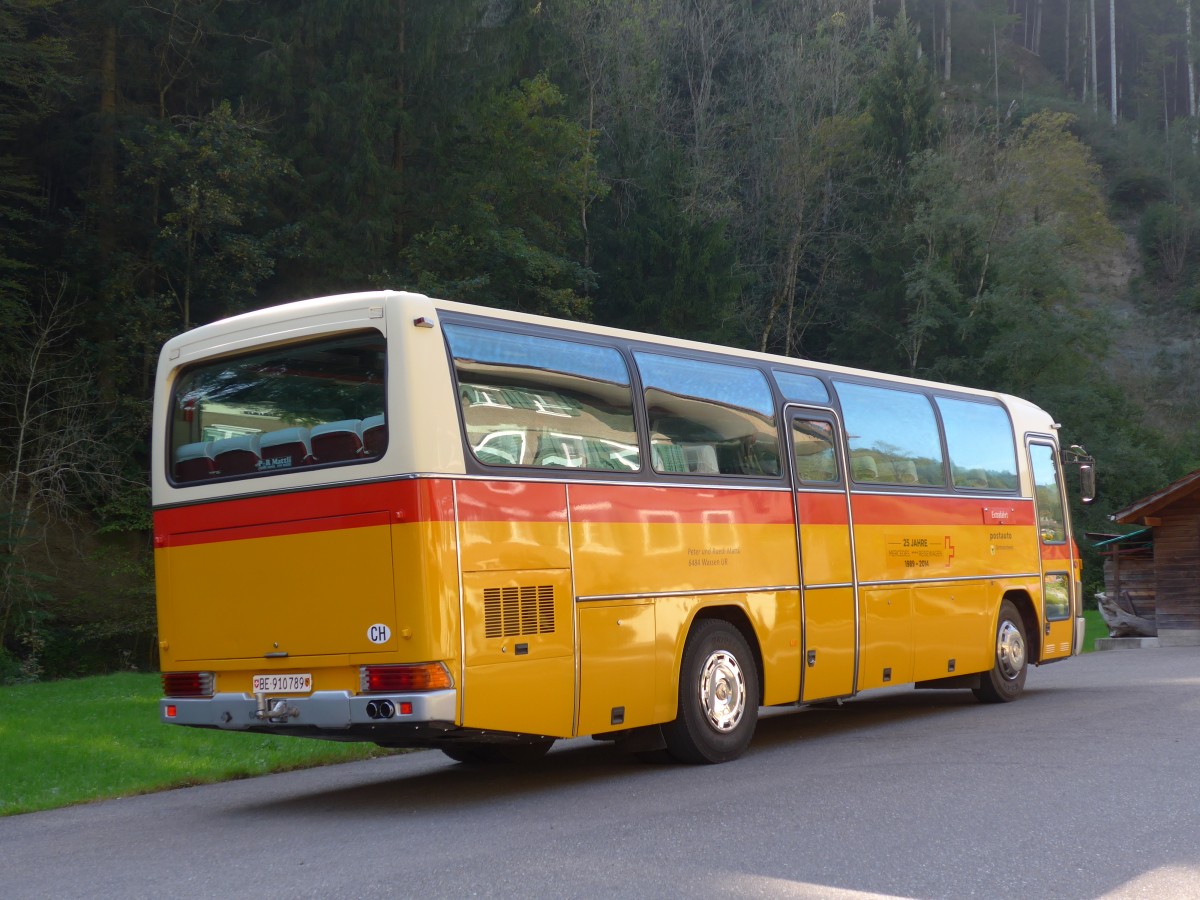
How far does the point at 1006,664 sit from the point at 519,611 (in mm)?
8142

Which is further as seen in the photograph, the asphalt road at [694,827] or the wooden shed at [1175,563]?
the wooden shed at [1175,563]

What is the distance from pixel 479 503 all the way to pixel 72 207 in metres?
29.3

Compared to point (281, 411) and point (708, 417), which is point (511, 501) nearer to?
point (281, 411)

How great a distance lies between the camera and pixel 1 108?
32.9m

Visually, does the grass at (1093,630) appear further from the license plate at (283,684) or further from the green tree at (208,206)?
the license plate at (283,684)

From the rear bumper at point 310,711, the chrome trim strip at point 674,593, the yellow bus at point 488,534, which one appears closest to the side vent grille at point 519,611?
the yellow bus at point 488,534

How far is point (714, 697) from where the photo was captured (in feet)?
36.1

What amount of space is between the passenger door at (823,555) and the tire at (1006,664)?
11.0 ft

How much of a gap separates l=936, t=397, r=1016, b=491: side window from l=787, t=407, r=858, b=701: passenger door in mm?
2455

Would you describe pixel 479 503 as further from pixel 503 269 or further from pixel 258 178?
pixel 503 269

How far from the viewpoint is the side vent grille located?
29.9ft

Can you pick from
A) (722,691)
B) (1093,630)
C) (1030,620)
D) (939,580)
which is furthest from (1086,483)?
(1093,630)

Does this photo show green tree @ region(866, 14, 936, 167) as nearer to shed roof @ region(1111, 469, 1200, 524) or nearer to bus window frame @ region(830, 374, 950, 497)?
shed roof @ region(1111, 469, 1200, 524)

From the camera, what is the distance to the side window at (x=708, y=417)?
35.8 feet
